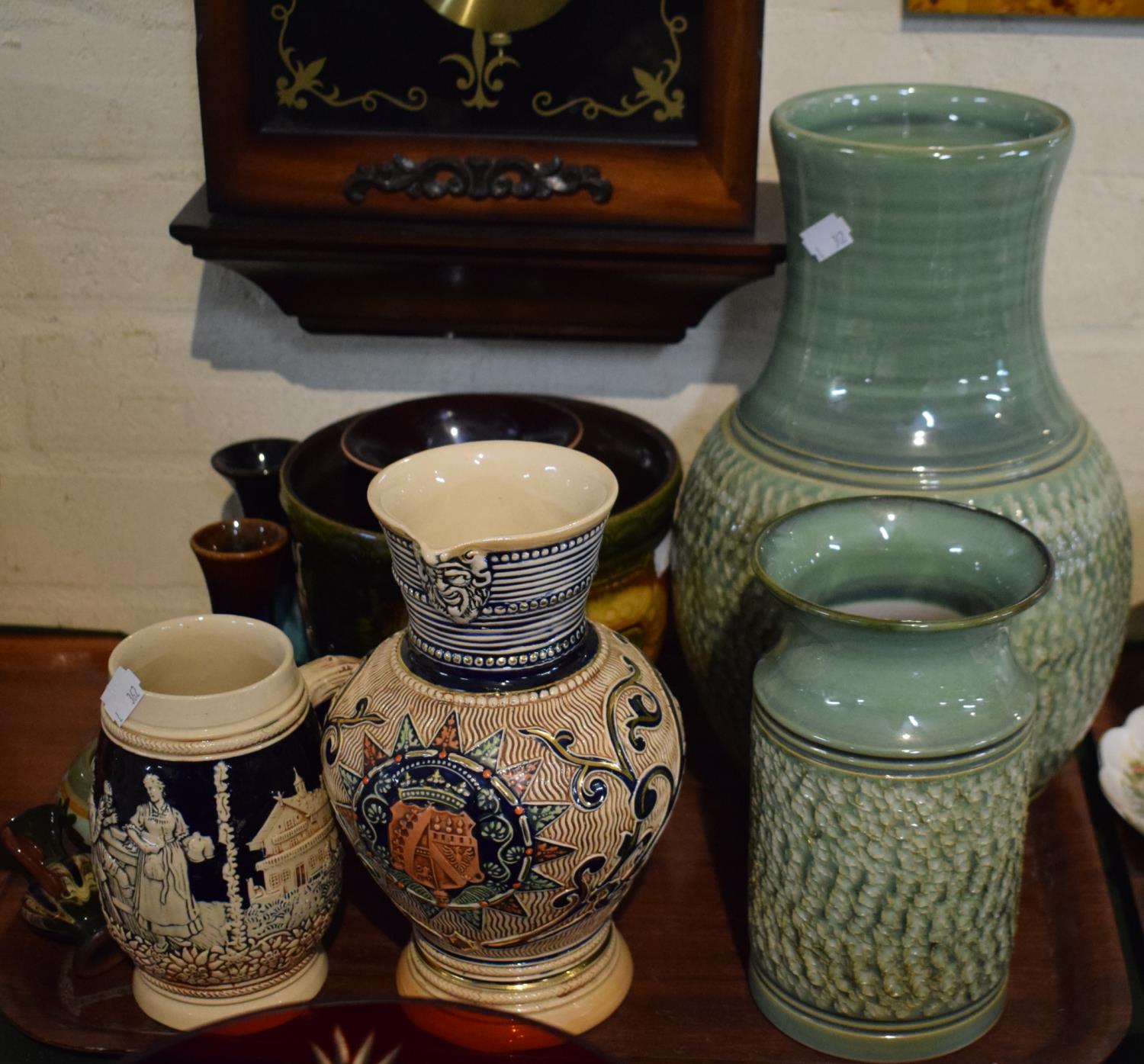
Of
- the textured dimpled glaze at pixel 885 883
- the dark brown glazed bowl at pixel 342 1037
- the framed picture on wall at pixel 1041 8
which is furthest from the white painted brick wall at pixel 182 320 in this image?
the dark brown glazed bowl at pixel 342 1037

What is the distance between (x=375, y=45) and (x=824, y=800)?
488 millimetres

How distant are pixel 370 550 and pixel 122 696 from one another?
16cm

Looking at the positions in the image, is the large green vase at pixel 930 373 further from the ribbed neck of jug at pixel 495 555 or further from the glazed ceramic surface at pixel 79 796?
the glazed ceramic surface at pixel 79 796

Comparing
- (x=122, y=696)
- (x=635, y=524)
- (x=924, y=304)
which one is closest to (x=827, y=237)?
(x=924, y=304)

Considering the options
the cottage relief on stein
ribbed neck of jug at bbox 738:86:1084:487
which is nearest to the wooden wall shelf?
ribbed neck of jug at bbox 738:86:1084:487

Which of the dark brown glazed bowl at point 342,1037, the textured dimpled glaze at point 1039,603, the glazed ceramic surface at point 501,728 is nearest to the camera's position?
the dark brown glazed bowl at point 342,1037

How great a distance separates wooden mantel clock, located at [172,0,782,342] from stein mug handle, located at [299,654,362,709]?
0.83 feet

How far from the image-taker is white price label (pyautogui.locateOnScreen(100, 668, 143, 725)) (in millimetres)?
608

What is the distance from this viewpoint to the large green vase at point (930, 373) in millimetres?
659

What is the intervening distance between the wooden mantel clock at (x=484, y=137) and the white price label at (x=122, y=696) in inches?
11.6

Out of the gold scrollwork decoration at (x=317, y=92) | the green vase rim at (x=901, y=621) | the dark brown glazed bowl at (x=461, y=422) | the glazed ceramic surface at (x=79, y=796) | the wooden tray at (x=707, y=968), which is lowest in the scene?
the wooden tray at (x=707, y=968)

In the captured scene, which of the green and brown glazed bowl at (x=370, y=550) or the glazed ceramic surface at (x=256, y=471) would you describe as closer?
the green and brown glazed bowl at (x=370, y=550)

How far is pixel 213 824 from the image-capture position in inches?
24.1

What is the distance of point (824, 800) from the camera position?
597mm
